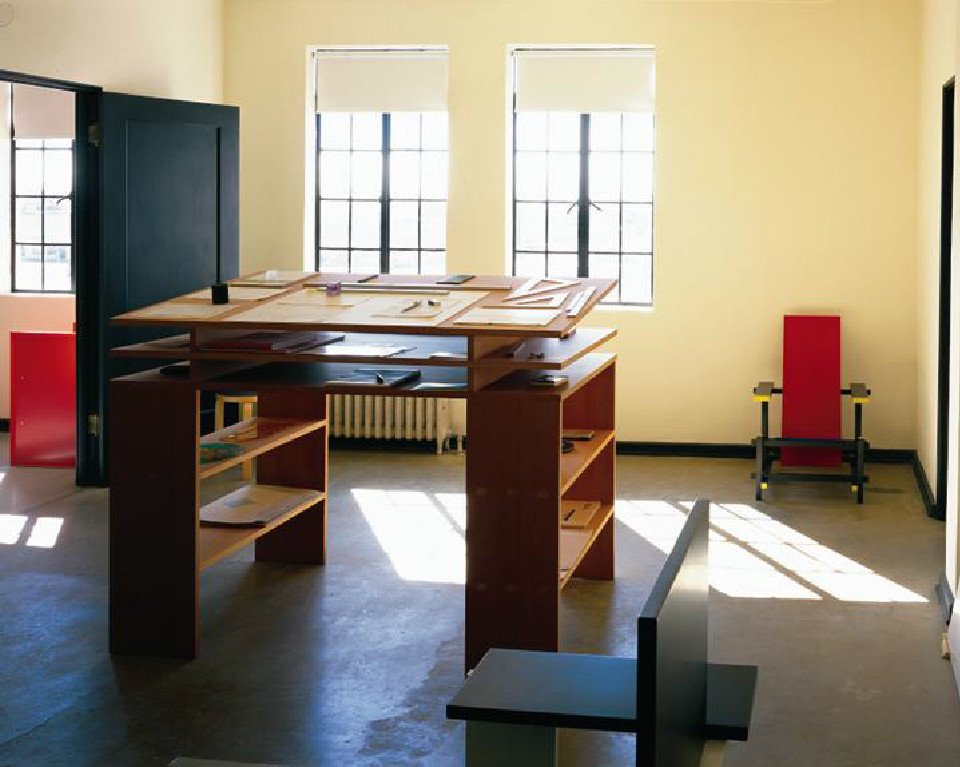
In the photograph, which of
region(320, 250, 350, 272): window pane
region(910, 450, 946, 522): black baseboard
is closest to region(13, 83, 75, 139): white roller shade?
region(320, 250, 350, 272): window pane

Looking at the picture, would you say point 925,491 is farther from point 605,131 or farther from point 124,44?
point 124,44

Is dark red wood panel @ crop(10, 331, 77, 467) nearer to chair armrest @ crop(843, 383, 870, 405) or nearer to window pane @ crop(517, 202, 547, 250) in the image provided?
window pane @ crop(517, 202, 547, 250)

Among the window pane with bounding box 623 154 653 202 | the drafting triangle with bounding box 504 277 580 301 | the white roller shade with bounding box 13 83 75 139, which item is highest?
the white roller shade with bounding box 13 83 75 139

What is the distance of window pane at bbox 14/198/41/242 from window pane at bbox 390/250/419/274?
3288 mm

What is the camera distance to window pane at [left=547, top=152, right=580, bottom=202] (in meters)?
11.0

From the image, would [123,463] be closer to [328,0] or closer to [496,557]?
[496,557]

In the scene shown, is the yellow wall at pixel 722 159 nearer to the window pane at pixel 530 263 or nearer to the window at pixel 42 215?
the window pane at pixel 530 263

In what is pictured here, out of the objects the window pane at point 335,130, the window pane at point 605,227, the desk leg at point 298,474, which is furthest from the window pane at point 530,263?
the desk leg at point 298,474

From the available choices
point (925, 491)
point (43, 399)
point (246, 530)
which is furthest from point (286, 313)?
point (925, 491)

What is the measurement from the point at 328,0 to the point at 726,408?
14.6 feet

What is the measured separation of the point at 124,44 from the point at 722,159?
4430 mm

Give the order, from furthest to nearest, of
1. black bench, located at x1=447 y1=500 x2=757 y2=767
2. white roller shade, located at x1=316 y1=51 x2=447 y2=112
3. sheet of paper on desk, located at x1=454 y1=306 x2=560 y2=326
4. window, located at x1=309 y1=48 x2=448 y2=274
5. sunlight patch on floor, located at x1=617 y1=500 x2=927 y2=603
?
1. window, located at x1=309 y1=48 x2=448 y2=274
2. white roller shade, located at x1=316 y1=51 x2=447 y2=112
3. sunlight patch on floor, located at x1=617 y1=500 x2=927 y2=603
4. sheet of paper on desk, located at x1=454 y1=306 x2=560 y2=326
5. black bench, located at x1=447 y1=500 x2=757 y2=767

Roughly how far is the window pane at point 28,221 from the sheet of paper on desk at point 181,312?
671 centimetres

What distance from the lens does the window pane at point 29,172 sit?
39.6ft
